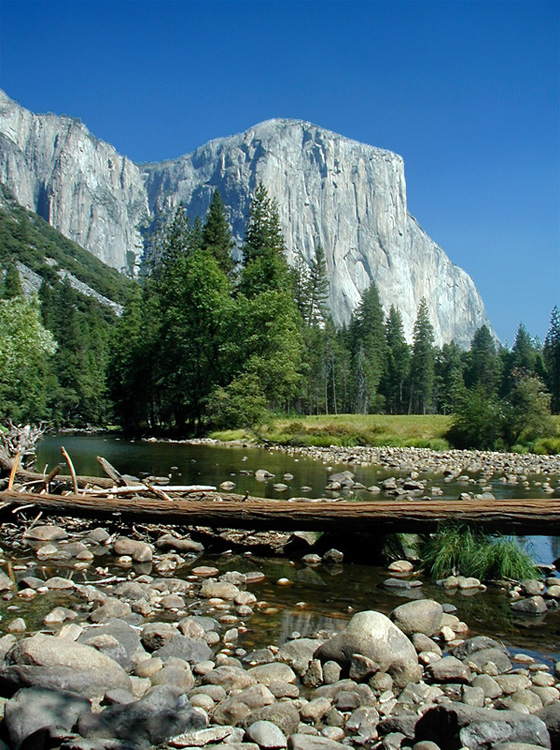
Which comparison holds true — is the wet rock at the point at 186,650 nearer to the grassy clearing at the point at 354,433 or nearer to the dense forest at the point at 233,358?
the dense forest at the point at 233,358

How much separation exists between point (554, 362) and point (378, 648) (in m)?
93.4

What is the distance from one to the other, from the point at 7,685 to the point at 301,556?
227 inches

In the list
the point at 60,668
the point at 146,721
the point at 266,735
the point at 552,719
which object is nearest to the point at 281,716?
the point at 266,735

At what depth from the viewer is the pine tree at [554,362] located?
85125mm

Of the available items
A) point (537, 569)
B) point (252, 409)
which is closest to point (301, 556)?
point (537, 569)

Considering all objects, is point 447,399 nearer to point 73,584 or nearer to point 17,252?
point 73,584

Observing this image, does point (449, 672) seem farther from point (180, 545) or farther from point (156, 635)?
point (180, 545)

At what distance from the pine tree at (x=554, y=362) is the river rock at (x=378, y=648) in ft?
279

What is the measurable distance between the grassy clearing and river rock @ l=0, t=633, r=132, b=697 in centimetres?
3347

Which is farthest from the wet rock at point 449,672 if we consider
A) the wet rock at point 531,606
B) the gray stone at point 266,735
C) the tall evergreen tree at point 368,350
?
the tall evergreen tree at point 368,350

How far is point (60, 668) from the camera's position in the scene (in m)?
4.39

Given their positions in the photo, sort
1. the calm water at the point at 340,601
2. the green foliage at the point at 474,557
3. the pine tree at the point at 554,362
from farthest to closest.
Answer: the pine tree at the point at 554,362, the green foliage at the point at 474,557, the calm water at the point at 340,601

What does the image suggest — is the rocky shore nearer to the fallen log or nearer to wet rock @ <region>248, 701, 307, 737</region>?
wet rock @ <region>248, 701, 307, 737</region>

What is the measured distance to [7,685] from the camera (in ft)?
14.0
